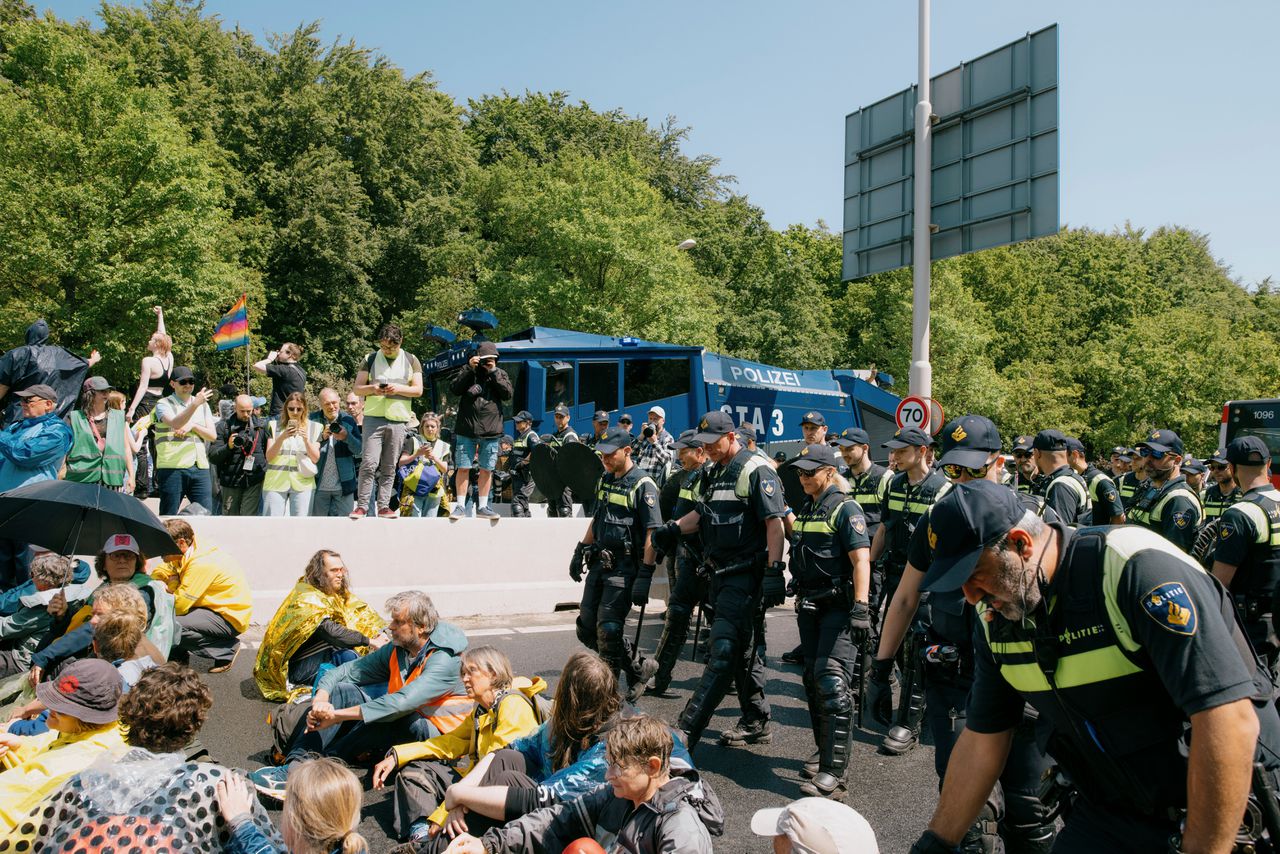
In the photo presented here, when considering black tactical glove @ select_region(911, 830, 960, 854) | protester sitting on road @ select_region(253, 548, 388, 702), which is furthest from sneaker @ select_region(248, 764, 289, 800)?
black tactical glove @ select_region(911, 830, 960, 854)

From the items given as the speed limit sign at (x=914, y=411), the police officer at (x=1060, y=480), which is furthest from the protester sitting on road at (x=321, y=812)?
the speed limit sign at (x=914, y=411)

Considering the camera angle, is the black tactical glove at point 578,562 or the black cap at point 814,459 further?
the black tactical glove at point 578,562

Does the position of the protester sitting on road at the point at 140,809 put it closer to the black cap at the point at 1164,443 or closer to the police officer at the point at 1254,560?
the police officer at the point at 1254,560

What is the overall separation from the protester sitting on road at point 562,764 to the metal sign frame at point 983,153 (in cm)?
1099

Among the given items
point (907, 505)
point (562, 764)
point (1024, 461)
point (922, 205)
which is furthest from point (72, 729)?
point (922, 205)

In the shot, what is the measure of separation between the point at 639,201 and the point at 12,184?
20852 mm

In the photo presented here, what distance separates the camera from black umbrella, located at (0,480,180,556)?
6500mm

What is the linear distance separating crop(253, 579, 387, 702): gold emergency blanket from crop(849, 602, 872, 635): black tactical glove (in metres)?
3.14

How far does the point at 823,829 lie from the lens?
2658 millimetres

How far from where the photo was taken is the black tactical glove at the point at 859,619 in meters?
5.89

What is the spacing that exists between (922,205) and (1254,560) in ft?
29.2

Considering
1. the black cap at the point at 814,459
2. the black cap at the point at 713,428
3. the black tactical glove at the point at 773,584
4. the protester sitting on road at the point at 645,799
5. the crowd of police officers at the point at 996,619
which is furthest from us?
the black cap at the point at 713,428

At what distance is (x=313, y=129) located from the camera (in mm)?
43594

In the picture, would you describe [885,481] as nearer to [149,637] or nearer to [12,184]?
[149,637]
